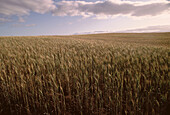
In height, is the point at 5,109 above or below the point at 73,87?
below

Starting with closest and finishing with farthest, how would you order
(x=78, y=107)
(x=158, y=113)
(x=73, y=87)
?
(x=158, y=113), (x=78, y=107), (x=73, y=87)

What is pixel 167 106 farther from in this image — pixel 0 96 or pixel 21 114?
pixel 0 96

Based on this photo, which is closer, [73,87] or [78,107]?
[78,107]

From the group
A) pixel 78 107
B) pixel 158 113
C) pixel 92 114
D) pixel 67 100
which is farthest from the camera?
pixel 67 100

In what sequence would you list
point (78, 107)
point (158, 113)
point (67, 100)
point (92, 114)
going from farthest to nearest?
point (67, 100) → point (78, 107) → point (92, 114) → point (158, 113)

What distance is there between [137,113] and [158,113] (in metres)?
0.27

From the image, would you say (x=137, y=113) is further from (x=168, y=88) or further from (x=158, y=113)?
(x=168, y=88)

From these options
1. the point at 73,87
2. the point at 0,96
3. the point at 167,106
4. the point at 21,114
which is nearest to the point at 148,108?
the point at 167,106

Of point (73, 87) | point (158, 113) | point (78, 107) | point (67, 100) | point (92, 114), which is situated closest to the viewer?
point (158, 113)

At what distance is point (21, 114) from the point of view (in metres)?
1.55

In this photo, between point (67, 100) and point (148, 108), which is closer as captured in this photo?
point (148, 108)

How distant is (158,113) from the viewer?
4.43 feet

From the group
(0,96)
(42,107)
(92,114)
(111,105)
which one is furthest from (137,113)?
(0,96)

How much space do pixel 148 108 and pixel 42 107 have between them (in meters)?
1.66
